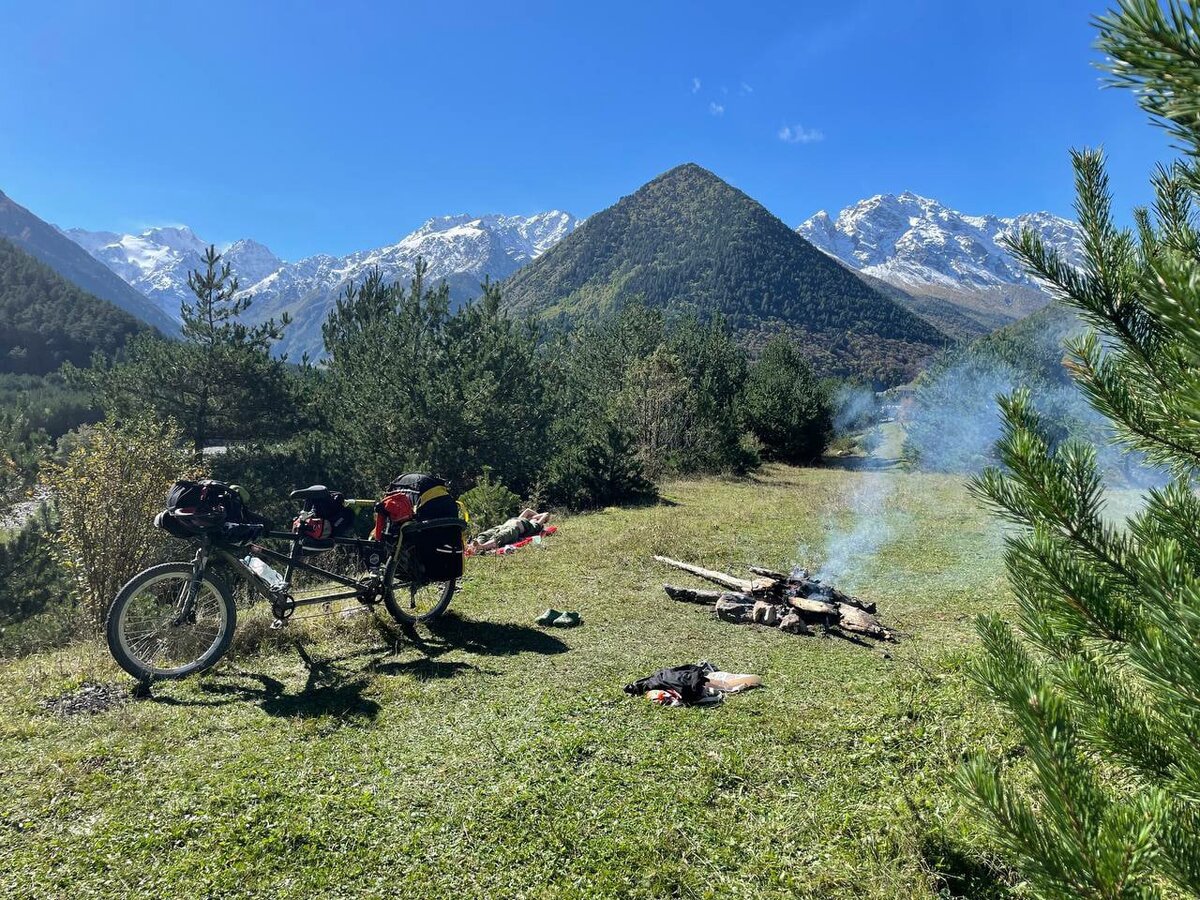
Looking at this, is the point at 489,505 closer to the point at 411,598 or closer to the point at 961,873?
the point at 411,598

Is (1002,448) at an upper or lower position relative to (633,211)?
lower

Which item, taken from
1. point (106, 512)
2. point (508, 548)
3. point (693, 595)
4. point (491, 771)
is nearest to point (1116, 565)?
point (491, 771)

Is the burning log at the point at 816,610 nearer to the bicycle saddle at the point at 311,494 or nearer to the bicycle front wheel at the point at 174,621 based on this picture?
the bicycle saddle at the point at 311,494

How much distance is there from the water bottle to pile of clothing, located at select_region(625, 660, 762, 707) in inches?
126

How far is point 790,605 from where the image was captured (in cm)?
748

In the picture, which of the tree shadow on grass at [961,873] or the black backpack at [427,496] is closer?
the tree shadow on grass at [961,873]

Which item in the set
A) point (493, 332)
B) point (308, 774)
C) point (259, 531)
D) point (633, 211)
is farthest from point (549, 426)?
point (633, 211)

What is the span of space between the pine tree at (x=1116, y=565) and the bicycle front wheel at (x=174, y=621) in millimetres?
5543

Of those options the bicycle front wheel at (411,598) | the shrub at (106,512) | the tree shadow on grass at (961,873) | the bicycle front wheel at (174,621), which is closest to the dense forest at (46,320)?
the shrub at (106,512)

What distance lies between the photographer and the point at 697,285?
14625 cm

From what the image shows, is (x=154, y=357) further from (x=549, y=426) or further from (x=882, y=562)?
(x=882, y=562)

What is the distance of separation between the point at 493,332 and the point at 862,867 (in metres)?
22.1

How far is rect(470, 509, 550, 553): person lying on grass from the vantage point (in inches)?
454

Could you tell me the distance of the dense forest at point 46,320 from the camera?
59500 mm
